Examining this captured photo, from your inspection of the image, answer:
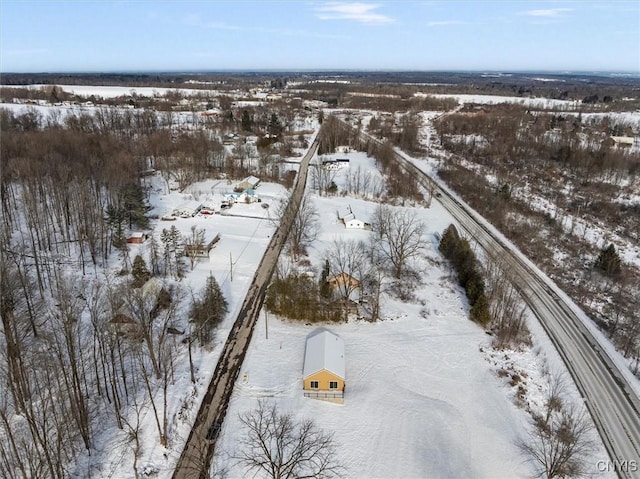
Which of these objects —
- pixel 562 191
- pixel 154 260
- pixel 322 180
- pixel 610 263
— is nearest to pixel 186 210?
pixel 154 260

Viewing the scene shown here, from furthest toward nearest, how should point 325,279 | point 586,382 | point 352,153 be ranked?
point 352,153
point 325,279
point 586,382

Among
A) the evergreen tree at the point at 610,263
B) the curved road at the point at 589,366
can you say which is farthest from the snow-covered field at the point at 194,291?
the evergreen tree at the point at 610,263

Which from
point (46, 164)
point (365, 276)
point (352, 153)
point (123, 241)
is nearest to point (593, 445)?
point (365, 276)

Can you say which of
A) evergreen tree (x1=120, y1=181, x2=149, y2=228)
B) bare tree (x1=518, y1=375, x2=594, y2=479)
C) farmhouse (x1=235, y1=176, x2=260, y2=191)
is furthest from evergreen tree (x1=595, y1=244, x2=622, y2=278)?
evergreen tree (x1=120, y1=181, x2=149, y2=228)

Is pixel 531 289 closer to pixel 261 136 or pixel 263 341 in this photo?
pixel 263 341

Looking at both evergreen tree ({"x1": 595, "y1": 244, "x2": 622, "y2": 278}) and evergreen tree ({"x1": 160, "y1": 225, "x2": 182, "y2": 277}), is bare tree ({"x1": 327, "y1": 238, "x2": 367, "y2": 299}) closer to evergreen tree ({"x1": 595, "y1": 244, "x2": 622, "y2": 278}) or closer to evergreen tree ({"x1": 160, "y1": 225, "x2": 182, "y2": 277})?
evergreen tree ({"x1": 160, "y1": 225, "x2": 182, "y2": 277})

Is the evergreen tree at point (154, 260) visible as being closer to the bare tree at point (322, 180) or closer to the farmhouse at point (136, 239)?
the farmhouse at point (136, 239)
